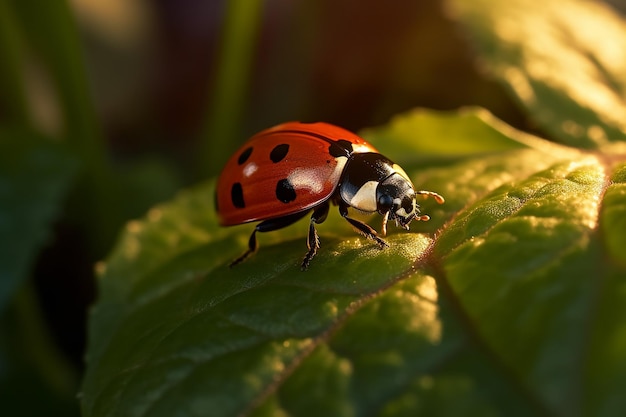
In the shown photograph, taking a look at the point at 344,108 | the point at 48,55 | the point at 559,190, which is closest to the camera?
the point at 559,190

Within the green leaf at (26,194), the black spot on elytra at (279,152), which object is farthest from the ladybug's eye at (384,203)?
the green leaf at (26,194)

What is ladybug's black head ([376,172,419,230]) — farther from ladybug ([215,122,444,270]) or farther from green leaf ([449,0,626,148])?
green leaf ([449,0,626,148])

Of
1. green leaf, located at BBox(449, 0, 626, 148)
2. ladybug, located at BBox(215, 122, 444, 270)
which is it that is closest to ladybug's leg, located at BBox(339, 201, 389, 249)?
ladybug, located at BBox(215, 122, 444, 270)

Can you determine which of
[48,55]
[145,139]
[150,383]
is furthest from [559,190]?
[145,139]

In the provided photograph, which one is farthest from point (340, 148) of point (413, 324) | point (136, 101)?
point (136, 101)

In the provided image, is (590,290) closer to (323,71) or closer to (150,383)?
(150,383)

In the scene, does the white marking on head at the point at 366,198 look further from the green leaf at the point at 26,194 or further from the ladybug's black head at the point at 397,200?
the green leaf at the point at 26,194

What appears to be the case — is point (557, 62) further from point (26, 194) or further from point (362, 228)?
point (26, 194)
